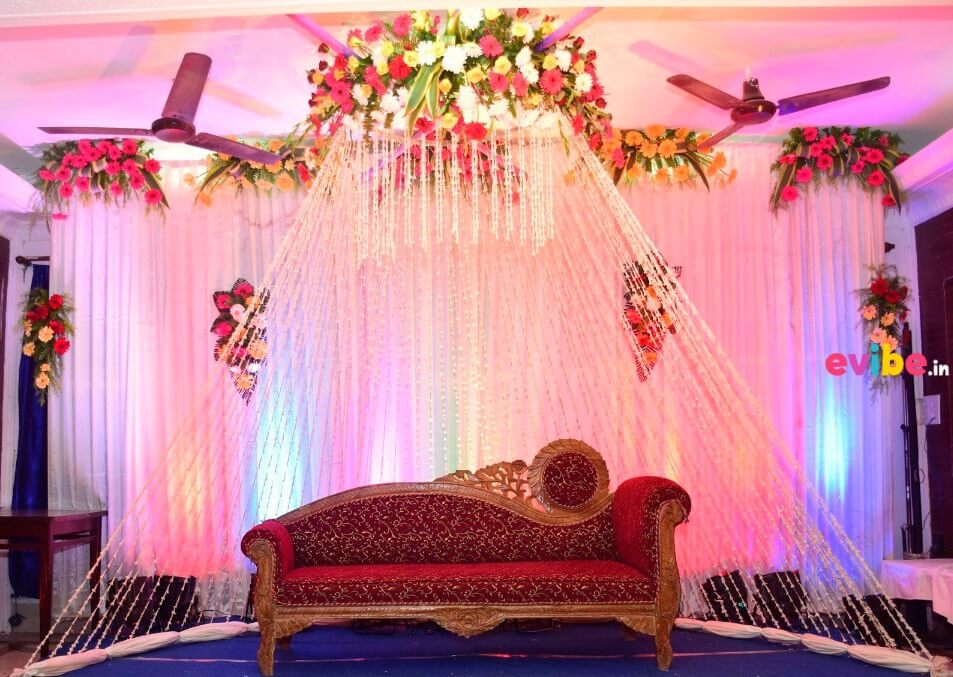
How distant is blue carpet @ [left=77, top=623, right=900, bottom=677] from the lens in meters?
4.36

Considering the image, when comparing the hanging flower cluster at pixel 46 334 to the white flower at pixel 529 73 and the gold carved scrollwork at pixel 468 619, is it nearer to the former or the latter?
the gold carved scrollwork at pixel 468 619

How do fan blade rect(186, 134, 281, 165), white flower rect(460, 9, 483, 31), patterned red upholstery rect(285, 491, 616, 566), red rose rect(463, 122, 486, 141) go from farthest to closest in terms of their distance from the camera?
patterned red upholstery rect(285, 491, 616, 566) → fan blade rect(186, 134, 281, 165) → red rose rect(463, 122, 486, 141) → white flower rect(460, 9, 483, 31)

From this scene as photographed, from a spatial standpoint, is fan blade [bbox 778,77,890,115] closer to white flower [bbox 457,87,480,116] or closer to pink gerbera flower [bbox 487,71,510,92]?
pink gerbera flower [bbox 487,71,510,92]

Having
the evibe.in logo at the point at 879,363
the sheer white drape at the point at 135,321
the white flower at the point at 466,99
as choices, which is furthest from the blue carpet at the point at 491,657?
the white flower at the point at 466,99

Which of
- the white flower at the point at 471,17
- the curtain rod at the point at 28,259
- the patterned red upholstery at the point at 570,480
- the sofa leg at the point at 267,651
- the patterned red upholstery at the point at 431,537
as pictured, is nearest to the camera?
the white flower at the point at 471,17

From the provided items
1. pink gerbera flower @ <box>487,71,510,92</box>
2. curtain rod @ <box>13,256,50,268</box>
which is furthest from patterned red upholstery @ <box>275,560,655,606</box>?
curtain rod @ <box>13,256,50,268</box>

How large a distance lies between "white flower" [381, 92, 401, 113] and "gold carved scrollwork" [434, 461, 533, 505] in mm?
2139

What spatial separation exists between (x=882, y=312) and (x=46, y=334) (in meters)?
5.83

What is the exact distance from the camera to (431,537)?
16.5 ft

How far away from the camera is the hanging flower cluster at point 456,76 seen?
3.99 metres

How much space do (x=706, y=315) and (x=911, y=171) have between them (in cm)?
169

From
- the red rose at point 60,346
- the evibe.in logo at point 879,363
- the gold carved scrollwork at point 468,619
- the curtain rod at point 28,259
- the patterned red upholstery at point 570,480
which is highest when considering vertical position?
the curtain rod at point 28,259

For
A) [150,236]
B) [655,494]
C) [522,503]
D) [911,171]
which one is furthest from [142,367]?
[911,171]

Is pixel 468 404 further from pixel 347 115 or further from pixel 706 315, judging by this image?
pixel 347 115
